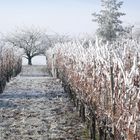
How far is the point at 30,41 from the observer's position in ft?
232

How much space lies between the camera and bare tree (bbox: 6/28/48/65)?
6750cm

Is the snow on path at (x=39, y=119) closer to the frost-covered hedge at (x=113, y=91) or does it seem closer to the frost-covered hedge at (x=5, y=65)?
the frost-covered hedge at (x=113, y=91)

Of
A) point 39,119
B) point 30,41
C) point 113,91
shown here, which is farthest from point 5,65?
point 30,41

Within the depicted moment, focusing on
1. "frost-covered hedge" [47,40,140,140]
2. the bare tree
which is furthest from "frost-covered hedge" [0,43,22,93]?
the bare tree

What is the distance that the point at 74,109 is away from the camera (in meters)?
16.8

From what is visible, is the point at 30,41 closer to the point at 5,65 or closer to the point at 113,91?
the point at 5,65

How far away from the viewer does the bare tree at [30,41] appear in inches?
2657

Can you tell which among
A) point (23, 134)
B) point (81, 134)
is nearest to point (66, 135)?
point (81, 134)

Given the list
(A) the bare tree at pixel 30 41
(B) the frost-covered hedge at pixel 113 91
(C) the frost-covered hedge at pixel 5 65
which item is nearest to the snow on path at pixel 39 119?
(B) the frost-covered hedge at pixel 113 91

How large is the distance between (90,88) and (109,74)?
10.1ft

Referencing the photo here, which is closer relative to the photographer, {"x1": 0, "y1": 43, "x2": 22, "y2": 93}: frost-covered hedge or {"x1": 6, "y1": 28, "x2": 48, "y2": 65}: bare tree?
{"x1": 0, "y1": 43, "x2": 22, "y2": 93}: frost-covered hedge

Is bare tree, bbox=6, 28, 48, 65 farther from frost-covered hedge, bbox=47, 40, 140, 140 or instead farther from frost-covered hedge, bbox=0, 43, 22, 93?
frost-covered hedge, bbox=47, 40, 140, 140

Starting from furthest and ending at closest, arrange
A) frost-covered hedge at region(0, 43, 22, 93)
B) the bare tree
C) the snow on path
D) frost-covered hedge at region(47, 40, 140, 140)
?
the bare tree → frost-covered hedge at region(0, 43, 22, 93) → the snow on path → frost-covered hedge at region(47, 40, 140, 140)

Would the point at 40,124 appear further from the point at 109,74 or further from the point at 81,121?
the point at 109,74
